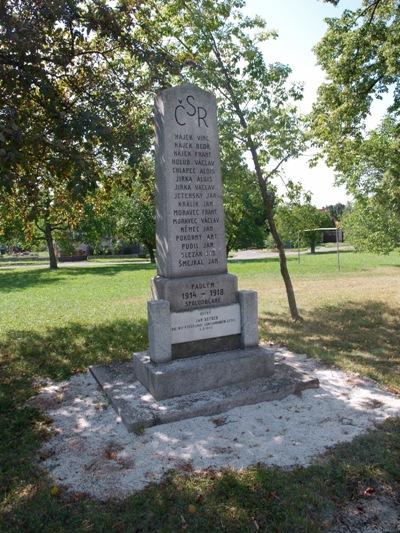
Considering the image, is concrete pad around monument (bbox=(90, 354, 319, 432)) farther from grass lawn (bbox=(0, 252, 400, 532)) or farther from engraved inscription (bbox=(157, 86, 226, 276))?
engraved inscription (bbox=(157, 86, 226, 276))

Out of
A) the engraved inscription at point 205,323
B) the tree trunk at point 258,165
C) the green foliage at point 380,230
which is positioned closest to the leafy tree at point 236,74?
the tree trunk at point 258,165

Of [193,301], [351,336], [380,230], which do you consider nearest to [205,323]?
[193,301]

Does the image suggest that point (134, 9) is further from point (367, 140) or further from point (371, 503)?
point (371, 503)

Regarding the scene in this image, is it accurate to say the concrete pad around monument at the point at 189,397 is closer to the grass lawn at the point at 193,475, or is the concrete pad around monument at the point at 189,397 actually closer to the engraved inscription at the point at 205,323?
the engraved inscription at the point at 205,323

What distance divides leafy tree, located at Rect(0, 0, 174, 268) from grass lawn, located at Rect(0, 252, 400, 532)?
9.10 feet

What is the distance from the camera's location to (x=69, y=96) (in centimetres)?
952

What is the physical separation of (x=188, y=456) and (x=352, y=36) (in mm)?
10582

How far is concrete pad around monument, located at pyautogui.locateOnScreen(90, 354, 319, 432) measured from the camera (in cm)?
480

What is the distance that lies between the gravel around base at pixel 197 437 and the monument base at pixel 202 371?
508 mm

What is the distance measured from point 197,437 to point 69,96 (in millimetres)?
8215

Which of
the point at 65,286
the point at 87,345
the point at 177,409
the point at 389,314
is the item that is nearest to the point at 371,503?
the point at 177,409

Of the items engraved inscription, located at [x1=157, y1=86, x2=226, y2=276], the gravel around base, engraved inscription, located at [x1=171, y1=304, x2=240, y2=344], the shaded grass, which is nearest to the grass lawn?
the shaded grass

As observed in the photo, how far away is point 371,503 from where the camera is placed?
3355mm

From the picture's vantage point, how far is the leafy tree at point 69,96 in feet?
19.9
